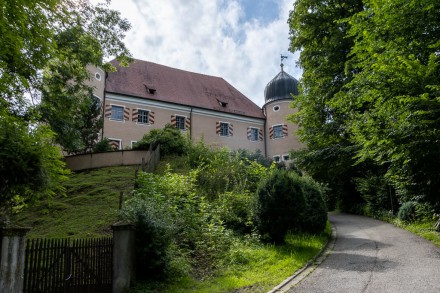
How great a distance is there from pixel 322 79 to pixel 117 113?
59.6 ft

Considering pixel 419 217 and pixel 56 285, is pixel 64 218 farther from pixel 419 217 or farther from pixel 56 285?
pixel 419 217

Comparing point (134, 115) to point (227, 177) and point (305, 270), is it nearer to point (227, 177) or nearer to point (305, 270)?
point (227, 177)

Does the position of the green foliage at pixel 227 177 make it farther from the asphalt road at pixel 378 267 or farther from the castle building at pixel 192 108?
the castle building at pixel 192 108

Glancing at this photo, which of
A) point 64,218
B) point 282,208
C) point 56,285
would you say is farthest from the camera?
point 64,218

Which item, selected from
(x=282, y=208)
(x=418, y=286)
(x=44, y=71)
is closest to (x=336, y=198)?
(x=282, y=208)

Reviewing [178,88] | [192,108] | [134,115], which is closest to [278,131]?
[192,108]

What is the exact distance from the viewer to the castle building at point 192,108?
3125 centimetres

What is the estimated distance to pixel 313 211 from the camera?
13977mm

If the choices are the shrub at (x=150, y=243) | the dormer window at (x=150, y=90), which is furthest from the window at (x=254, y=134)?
the shrub at (x=150, y=243)

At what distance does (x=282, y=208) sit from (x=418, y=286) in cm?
446

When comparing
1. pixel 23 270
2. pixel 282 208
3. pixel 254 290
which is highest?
pixel 282 208

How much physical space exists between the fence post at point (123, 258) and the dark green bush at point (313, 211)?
7.29 m

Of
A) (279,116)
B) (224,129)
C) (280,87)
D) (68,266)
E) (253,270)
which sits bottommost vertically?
(253,270)

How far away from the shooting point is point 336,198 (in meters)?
25.9
